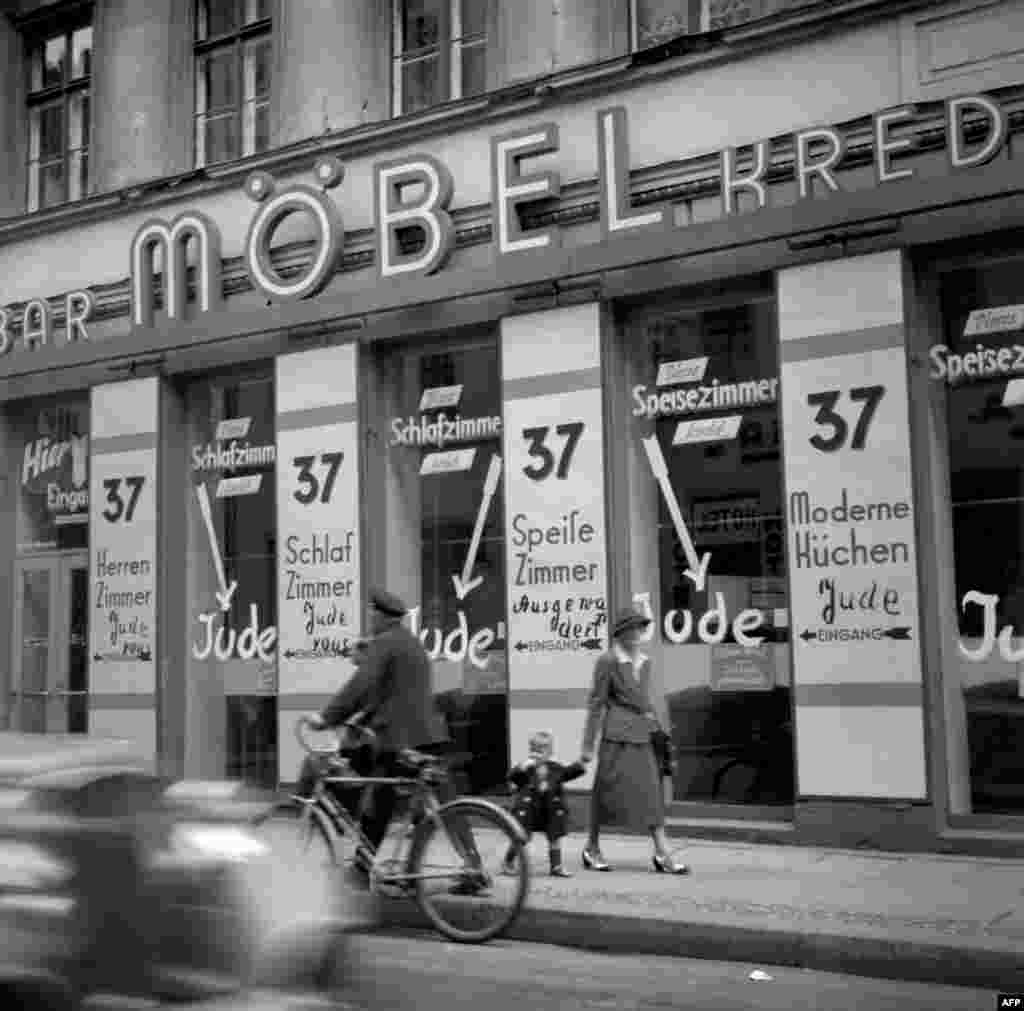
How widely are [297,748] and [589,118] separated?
19.8ft

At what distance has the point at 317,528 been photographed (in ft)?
44.3

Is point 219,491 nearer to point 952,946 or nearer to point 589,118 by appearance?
point 589,118

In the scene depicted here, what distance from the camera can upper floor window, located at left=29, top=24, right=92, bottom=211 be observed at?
1636 centimetres

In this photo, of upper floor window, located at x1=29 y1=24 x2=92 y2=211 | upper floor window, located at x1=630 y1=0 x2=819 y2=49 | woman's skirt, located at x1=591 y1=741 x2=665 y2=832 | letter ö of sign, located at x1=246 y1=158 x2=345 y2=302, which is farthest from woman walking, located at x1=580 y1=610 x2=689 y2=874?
upper floor window, located at x1=29 y1=24 x2=92 y2=211

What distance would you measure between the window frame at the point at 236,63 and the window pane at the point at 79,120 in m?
1.60

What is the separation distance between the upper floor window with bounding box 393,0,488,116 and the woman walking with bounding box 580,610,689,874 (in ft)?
18.8

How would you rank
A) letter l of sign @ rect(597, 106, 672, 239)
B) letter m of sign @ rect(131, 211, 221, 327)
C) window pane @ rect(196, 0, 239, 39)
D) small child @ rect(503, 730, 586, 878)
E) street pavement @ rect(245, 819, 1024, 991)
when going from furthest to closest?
1. window pane @ rect(196, 0, 239, 39)
2. letter m of sign @ rect(131, 211, 221, 327)
3. letter l of sign @ rect(597, 106, 672, 239)
4. small child @ rect(503, 730, 586, 878)
5. street pavement @ rect(245, 819, 1024, 991)

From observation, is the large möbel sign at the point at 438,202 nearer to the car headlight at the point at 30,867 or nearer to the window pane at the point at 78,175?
the window pane at the point at 78,175

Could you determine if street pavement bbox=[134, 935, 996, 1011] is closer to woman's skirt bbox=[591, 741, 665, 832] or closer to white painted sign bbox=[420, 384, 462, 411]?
woman's skirt bbox=[591, 741, 665, 832]

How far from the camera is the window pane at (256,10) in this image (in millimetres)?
14984

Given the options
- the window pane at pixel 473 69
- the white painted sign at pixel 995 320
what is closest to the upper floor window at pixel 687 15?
the window pane at pixel 473 69

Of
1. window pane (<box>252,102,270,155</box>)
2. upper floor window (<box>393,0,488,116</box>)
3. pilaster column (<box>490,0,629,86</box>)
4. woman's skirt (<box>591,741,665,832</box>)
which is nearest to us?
woman's skirt (<box>591,741,665,832</box>)

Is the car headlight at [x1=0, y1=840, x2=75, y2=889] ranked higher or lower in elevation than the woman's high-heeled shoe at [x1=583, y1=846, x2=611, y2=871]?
higher

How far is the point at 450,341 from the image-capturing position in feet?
43.3
